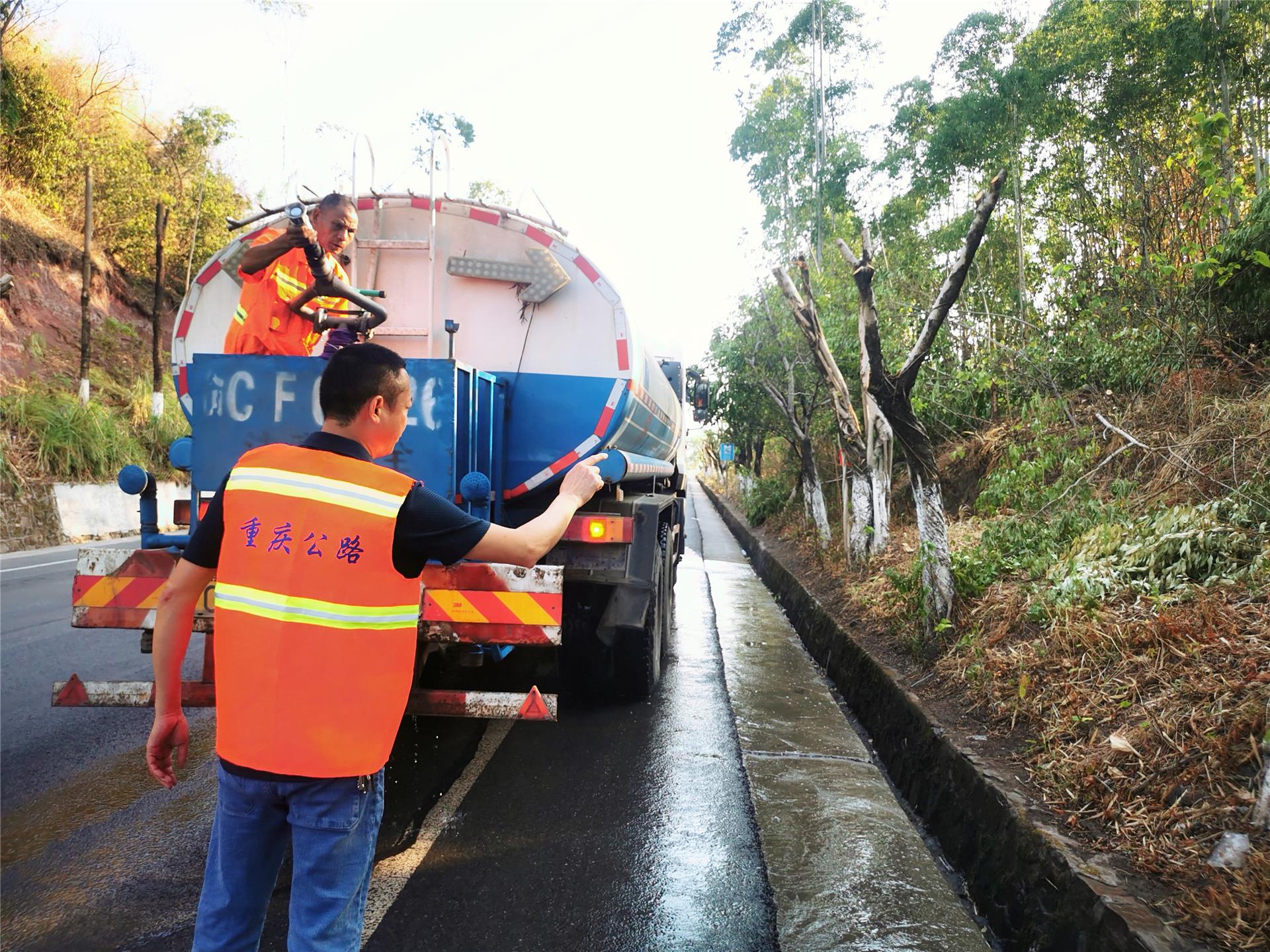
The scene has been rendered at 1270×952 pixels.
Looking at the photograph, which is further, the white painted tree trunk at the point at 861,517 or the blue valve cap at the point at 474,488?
the white painted tree trunk at the point at 861,517

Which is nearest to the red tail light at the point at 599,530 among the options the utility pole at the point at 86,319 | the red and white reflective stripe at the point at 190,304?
the red and white reflective stripe at the point at 190,304

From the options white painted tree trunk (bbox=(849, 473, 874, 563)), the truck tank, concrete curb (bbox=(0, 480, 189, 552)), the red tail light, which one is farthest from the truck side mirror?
concrete curb (bbox=(0, 480, 189, 552))

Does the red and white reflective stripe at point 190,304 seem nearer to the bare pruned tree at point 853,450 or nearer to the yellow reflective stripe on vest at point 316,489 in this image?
the yellow reflective stripe on vest at point 316,489

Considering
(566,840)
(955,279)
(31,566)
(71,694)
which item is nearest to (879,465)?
(955,279)

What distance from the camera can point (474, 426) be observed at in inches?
176

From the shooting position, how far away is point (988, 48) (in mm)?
14688

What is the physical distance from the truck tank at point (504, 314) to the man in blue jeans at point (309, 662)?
2.96 m

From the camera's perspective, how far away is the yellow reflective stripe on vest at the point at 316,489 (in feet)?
6.20

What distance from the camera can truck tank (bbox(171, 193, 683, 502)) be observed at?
197 inches

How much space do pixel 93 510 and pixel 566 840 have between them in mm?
16334

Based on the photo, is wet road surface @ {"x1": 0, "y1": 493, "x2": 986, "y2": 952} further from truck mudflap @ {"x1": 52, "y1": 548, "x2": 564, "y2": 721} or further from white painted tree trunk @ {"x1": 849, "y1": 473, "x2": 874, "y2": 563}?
white painted tree trunk @ {"x1": 849, "y1": 473, "x2": 874, "y2": 563}

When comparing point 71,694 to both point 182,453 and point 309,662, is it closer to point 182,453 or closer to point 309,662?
point 182,453

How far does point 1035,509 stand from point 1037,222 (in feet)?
26.6

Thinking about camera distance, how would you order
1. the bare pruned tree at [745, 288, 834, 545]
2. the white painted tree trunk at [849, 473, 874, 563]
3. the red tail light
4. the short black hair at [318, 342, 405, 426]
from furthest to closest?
the bare pruned tree at [745, 288, 834, 545]
the white painted tree trunk at [849, 473, 874, 563]
the red tail light
the short black hair at [318, 342, 405, 426]
